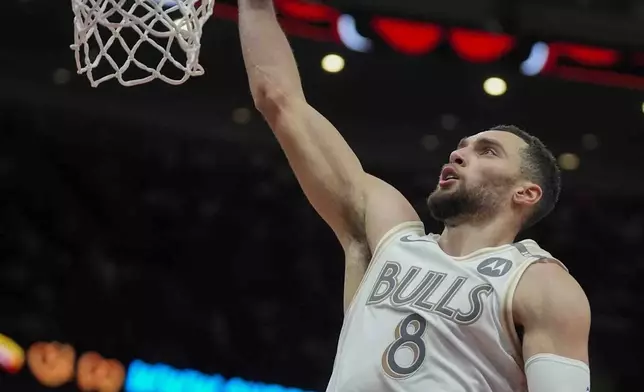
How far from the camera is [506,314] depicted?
1.43 m

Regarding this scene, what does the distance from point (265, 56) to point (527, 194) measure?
0.58m

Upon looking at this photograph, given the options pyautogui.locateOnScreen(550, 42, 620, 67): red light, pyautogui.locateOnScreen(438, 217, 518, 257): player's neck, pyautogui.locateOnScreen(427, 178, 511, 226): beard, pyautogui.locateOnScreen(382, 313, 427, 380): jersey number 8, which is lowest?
pyautogui.locateOnScreen(550, 42, 620, 67): red light

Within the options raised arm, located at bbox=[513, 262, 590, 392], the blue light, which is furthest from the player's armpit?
the blue light

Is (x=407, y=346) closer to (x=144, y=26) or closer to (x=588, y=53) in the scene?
(x=144, y=26)

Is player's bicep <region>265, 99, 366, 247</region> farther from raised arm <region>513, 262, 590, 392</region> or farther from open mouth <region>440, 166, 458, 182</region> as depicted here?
raised arm <region>513, 262, 590, 392</region>

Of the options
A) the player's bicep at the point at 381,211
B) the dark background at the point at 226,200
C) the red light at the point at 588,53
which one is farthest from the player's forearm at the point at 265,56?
the dark background at the point at 226,200

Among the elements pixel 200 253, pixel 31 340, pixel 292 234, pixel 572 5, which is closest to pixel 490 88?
pixel 572 5

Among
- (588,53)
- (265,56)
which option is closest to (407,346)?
(265,56)

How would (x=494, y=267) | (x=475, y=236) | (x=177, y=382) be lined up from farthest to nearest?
(x=177, y=382) → (x=475, y=236) → (x=494, y=267)

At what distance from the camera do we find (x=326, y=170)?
5.74 ft

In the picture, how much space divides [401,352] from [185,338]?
4066 millimetres

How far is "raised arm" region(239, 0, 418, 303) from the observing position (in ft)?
5.64

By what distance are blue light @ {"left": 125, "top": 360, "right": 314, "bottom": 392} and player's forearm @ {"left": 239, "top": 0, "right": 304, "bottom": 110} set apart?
358 cm

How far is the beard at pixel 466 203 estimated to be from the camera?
65.3 inches
